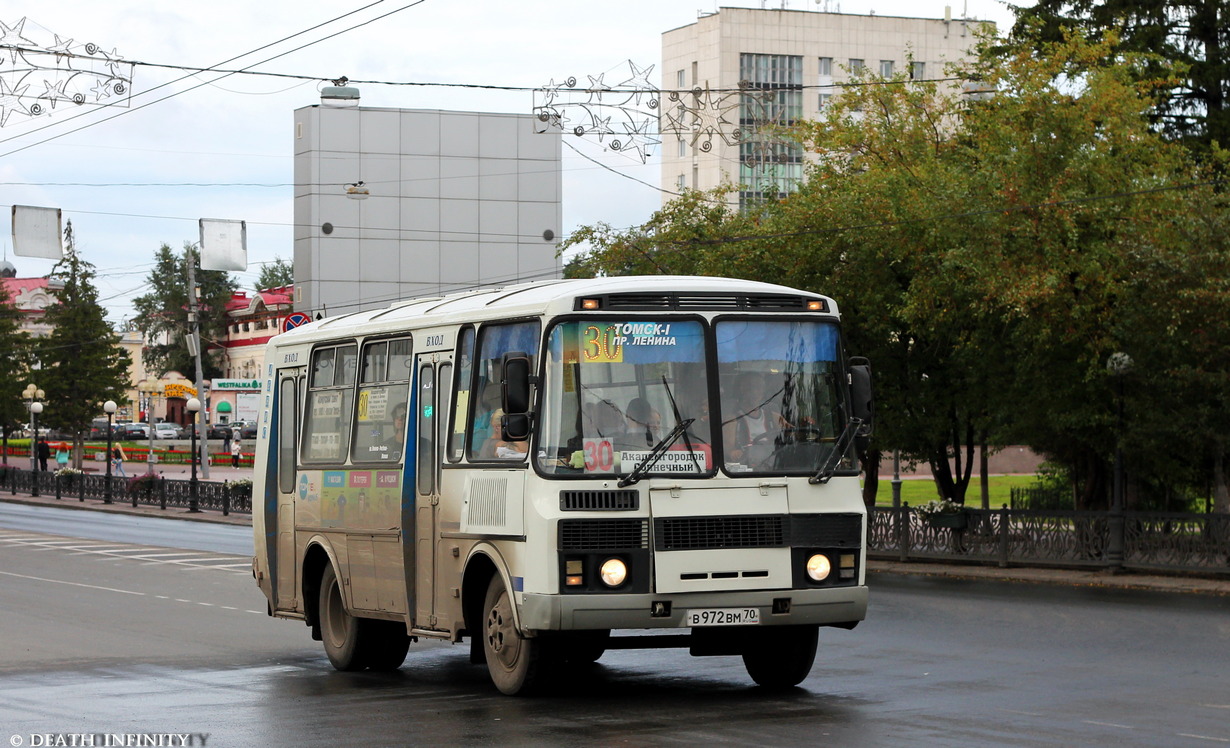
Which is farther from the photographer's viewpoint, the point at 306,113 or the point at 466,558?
the point at 306,113

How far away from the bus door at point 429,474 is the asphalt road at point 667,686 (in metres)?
0.72

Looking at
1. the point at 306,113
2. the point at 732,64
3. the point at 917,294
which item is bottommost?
the point at 917,294

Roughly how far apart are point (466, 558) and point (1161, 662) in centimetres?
624

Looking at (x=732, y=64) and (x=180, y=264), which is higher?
(x=732, y=64)

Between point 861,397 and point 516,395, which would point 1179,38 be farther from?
point 516,395

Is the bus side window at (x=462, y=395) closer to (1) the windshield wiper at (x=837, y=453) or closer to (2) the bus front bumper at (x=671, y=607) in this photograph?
(2) the bus front bumper at (x=671, y=607)

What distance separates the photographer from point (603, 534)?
11.5 meters

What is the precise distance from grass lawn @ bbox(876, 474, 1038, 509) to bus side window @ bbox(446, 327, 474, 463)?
121ft

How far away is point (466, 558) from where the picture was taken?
1237cm

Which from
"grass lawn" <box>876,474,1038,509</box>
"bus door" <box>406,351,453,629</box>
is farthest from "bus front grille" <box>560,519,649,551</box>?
"grass lawn" <box>876,474,1038,509</box>

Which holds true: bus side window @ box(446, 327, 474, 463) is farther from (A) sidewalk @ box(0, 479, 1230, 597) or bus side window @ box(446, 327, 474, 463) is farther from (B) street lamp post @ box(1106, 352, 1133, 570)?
(B) street lamp post @ box(1106, 352, 1133, 570)

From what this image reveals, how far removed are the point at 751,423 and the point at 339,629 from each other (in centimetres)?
476

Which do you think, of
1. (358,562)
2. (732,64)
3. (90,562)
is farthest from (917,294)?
(732,64)

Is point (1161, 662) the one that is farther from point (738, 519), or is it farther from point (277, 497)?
point (277, 497)
